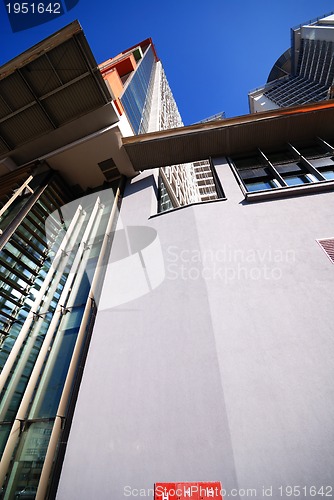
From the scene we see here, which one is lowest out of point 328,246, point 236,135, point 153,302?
point 153,302

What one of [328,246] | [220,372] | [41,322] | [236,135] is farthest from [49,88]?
[220,372]

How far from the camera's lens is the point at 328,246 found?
6402 millimetres

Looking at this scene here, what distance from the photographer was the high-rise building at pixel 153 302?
3896 millimetres

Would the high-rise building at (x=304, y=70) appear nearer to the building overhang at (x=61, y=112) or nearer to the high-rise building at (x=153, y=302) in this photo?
the high-rise building at (x=153, y=302)

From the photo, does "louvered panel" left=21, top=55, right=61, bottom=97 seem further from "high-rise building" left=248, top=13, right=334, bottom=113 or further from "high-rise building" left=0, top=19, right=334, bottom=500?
"high-rise building" left=248, top=13, right=334, bottom=113

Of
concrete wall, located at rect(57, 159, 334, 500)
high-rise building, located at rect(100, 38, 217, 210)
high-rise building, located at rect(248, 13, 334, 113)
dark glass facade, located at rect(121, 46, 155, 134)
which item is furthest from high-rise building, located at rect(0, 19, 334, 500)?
high-rise building, located at rect(248, 13, 334, 113)

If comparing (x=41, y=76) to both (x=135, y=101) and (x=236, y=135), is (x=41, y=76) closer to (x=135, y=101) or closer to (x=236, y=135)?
(x=236, y=135)

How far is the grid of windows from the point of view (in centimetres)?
954

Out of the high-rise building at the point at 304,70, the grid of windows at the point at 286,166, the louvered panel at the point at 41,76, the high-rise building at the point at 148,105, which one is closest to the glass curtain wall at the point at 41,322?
the louvered panel at the point at 41,76

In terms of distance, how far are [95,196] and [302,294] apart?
1052 cm

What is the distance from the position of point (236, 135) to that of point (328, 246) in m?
7.69

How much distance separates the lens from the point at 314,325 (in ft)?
16.2

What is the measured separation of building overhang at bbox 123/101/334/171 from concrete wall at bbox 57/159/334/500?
5897 millimetres

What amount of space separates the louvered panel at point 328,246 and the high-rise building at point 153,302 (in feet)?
0.13
